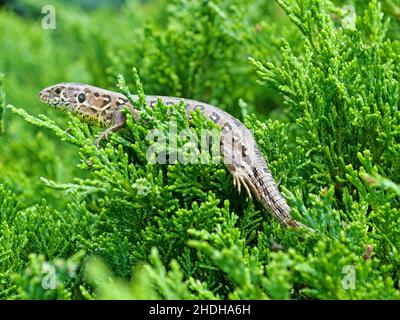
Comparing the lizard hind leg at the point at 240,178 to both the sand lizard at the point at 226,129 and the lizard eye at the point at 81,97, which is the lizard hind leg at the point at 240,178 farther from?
the lizard eye at the point at 81,97

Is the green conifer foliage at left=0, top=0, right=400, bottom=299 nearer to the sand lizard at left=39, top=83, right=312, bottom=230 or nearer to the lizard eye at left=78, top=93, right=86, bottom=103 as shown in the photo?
the sand lizard at left=39, top=83, right=312, bottom=230

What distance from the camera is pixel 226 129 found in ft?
9.68

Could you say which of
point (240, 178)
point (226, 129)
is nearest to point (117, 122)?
point (226, 129)

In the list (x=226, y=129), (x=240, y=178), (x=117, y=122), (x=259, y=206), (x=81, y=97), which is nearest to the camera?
(x=240, y=178)

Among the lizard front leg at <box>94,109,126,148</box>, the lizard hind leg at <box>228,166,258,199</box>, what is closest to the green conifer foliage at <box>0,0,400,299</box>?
the lizard hind leg at <box>228,166,258,199</box>

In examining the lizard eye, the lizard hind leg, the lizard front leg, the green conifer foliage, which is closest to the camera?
the green conifer foliage

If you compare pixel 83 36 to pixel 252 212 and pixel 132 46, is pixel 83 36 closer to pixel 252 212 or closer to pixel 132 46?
pixel 132 46

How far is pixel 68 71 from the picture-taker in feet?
18.4

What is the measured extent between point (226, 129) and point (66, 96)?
1226mm

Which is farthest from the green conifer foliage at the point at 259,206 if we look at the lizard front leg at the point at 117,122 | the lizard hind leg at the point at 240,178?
the lizard front leg at the point at 117,122

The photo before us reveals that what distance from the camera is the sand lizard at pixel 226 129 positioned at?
2641 millimetres

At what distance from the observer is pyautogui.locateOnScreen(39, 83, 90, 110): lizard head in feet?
11.6

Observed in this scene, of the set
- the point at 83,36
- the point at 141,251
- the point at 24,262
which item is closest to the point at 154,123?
the point at 141,251

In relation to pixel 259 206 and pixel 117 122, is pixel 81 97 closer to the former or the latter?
pixel 117 122
